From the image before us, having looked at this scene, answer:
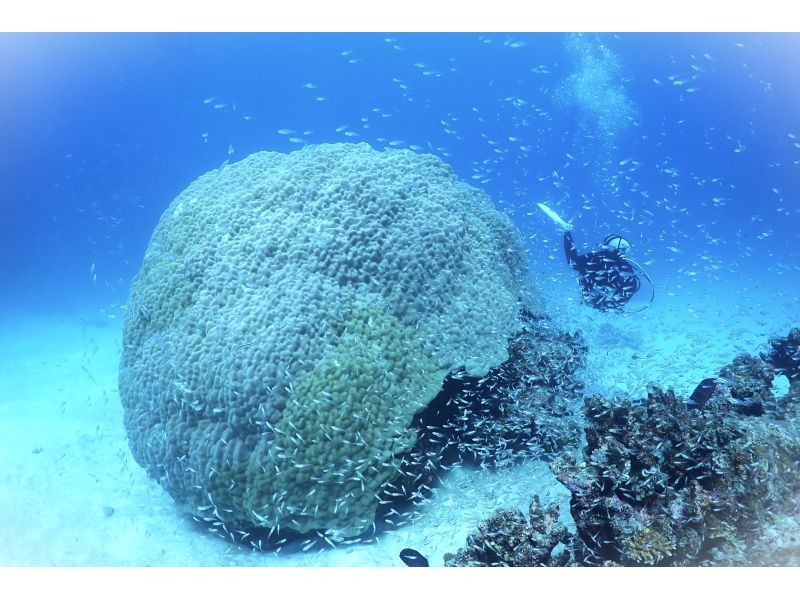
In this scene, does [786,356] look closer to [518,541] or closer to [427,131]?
[518,541]

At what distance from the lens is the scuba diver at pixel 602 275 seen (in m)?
8.48

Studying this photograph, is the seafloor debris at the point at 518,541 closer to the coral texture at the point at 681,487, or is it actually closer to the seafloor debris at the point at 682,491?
the seafloor debris at the point at 682,491

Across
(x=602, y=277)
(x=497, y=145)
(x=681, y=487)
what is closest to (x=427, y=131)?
(x=497, y=145)

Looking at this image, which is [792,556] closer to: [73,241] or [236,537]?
[236,537]

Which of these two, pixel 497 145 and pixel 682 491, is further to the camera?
pixel 497 145

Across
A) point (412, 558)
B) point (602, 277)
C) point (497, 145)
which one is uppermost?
point (497, 145)

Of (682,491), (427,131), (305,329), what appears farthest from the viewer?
(427,131)

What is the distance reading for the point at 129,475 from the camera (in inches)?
253

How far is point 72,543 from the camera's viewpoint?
5078 millimetres

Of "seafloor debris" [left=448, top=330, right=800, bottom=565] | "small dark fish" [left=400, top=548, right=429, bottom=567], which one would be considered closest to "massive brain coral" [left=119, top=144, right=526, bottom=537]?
"small dark fish" [left=400, top=548, right=429, bottom=567]

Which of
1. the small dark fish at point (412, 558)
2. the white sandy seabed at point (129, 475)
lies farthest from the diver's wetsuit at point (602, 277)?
the small dark fish at point (412, 558)

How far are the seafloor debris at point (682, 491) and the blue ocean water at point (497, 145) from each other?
3.53 m

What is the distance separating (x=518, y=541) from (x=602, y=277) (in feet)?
20.4

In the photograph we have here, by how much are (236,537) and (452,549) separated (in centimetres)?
231
